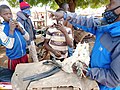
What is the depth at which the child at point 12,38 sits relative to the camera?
239 centimetres

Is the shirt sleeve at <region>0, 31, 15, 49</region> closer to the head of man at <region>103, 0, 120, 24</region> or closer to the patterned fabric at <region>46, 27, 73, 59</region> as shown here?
the patterned fabric at <region>46, 27, 73, 59</region>

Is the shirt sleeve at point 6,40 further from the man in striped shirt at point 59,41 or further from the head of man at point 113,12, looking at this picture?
the head of man at point 113,12

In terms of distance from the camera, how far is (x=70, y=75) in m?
1.40

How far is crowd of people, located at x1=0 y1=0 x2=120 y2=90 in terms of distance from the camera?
1.28m

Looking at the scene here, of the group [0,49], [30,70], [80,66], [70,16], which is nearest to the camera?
[80,66]

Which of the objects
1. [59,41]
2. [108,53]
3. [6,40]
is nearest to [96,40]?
[108,53]

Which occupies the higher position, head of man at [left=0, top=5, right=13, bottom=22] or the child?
head of man at [left=0, top=5, right=13, bottom=22]

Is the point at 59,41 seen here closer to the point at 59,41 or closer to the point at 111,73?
the point at 59,41

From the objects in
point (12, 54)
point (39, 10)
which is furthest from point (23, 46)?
point (39, 10)

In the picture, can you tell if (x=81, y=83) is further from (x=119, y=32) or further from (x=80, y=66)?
(x=119, y=32)

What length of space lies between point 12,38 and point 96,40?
A: 1.32 m

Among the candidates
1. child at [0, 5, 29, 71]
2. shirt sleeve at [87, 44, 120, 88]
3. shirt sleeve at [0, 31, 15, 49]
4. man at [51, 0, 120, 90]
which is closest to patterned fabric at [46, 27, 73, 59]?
child at [0, 5, 29, 71]

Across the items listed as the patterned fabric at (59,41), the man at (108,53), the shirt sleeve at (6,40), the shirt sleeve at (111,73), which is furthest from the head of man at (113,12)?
the patterned fabric at (59,41)

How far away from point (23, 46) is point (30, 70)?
44.3 inches
